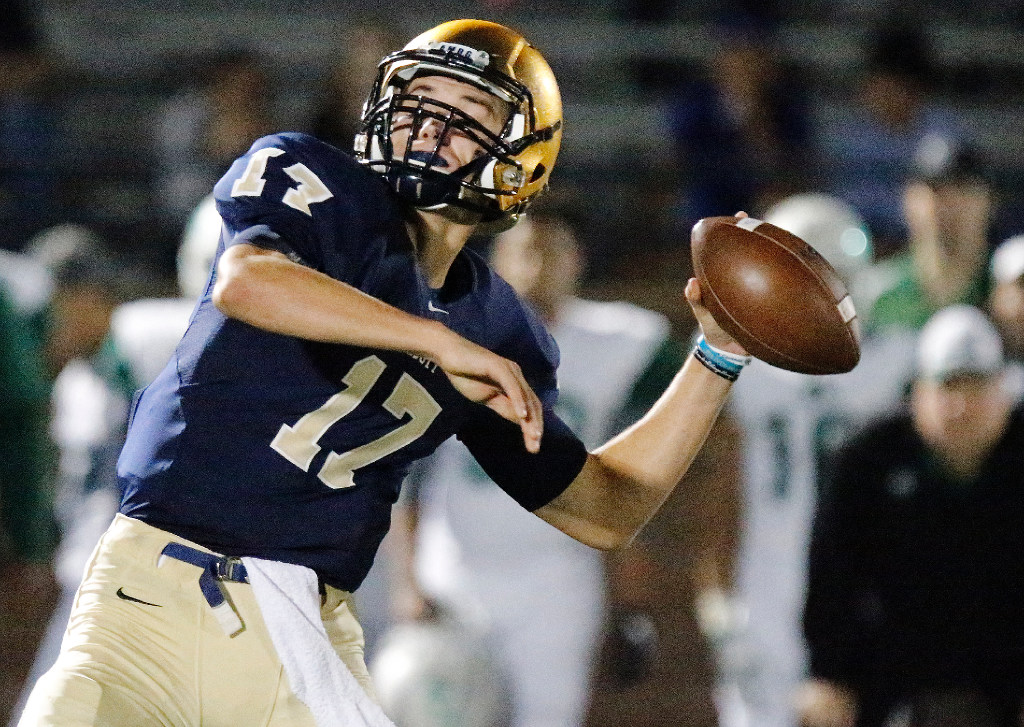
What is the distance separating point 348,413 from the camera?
252cm

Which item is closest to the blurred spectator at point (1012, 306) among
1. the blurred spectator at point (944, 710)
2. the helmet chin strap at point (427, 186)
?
the blurred spectator at point (944, 710)

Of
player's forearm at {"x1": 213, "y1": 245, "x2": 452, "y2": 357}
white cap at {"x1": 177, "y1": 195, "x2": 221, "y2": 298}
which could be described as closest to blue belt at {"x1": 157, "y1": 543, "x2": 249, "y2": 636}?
player's forearm at {"x1": 213, "y1": 245, "x2": 452, "y2": 357}

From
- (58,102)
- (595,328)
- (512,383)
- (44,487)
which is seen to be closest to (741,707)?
(595,328)

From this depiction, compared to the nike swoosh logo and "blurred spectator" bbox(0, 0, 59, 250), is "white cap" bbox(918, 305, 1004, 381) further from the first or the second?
"blurred spectator" bbox(0, 0, 59, 250)

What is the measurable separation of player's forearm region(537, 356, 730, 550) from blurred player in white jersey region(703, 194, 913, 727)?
2244mm

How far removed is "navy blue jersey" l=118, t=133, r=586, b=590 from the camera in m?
2.43

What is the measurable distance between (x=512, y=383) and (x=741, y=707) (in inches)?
124

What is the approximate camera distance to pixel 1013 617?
4691 millimetres

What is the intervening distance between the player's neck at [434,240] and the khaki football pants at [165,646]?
609 mm

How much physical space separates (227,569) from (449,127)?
2.64ft

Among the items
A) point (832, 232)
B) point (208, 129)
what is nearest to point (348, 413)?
point (832, 232)

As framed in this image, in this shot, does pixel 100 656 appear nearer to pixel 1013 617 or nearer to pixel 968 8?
pixel 1013 617

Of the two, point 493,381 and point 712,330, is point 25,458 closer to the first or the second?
point 712,330

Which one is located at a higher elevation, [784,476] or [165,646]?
[165,646]
